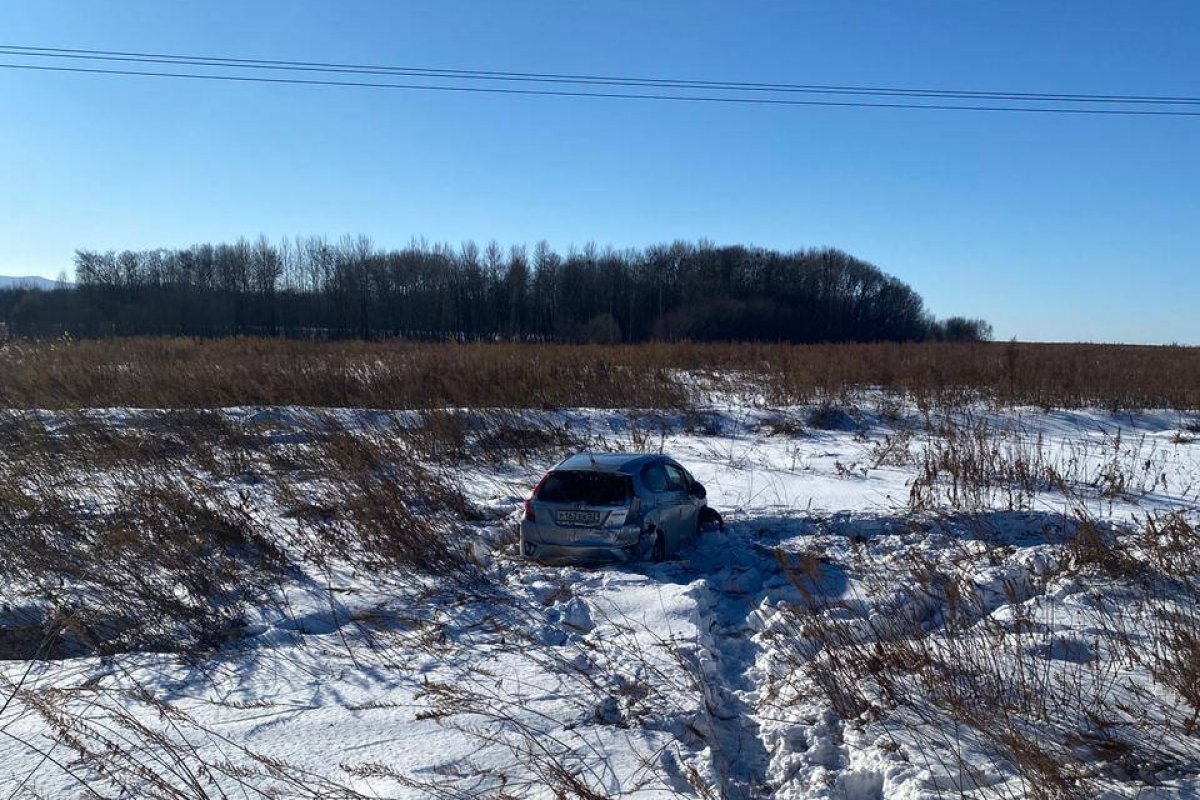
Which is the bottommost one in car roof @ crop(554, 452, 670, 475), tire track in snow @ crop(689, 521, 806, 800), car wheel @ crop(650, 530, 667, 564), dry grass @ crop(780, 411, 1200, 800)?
tire track in snow @ crop(689, 521, 806, 800)

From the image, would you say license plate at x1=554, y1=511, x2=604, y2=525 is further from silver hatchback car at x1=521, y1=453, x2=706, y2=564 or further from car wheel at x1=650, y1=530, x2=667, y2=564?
car wheel at x1=650, y1=530, x2=667, y2=564

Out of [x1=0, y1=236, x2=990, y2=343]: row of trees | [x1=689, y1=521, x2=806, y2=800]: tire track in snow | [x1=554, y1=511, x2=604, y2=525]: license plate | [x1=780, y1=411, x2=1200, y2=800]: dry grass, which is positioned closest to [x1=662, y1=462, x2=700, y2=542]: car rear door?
[x1=689, y1=521, x2=806, y2=800]: tire track in snow

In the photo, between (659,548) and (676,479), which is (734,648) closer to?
(659,548)

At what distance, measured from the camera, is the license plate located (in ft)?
29.1

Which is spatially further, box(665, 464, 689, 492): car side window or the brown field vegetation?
the brown field vegetation

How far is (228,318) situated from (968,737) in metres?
57.0

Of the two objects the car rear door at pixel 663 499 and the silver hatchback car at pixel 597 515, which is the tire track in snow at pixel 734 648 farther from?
the silver hatchback car at pixel 597 515

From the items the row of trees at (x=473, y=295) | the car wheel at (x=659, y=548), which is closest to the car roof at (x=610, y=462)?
the car wheel at (x=659, y=548)

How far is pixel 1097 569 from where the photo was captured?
7.86 meters

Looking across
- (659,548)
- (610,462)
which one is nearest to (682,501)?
(659,548)

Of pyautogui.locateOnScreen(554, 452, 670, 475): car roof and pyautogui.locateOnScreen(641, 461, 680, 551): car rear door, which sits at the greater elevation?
pyautogui.locateOnScreen(554, 452, 670, 475): car roof

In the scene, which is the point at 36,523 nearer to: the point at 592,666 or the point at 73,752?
the point at 73,752

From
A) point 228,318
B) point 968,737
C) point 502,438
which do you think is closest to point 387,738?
point 968,737

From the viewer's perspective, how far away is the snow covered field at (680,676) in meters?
4.48
